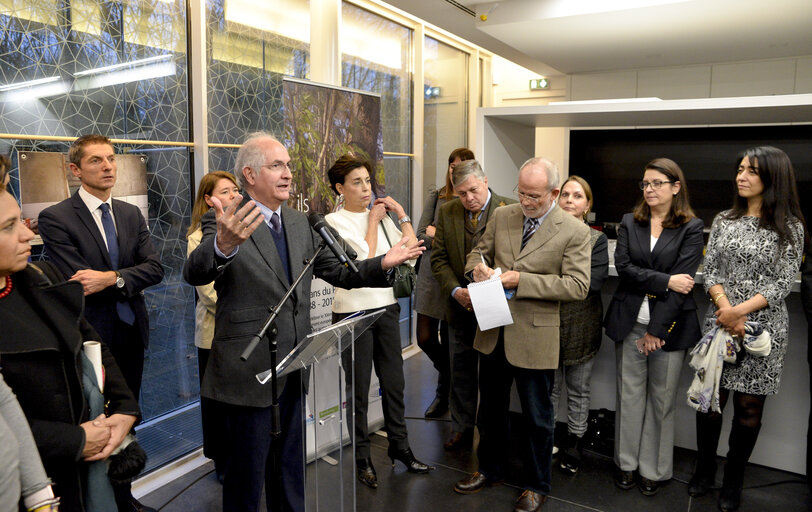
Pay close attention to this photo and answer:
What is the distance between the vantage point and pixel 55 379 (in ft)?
5.34

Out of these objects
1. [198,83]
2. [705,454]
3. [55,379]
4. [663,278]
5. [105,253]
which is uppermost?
[198,83]

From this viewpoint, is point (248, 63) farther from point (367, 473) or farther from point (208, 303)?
point (367, 473)

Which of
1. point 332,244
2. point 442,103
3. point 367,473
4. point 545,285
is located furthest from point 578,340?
point 442,103

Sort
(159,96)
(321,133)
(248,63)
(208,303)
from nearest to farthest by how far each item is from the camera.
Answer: (208,303), (159,96), (321,133), (248,63)

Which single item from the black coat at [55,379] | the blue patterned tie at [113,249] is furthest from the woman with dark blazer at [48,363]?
the blue patterned tie at [113,249]

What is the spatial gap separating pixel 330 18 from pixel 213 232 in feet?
9.63

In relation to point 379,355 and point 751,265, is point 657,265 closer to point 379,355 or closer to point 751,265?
point 751,265

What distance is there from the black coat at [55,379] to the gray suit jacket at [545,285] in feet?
6.30

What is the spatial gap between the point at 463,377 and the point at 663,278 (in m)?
1.31

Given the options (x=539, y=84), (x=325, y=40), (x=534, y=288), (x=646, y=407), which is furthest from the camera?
(x=539, y=84)

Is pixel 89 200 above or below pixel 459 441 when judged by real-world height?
above

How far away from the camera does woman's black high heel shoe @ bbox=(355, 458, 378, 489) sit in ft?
10.9

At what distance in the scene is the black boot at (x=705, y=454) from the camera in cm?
316

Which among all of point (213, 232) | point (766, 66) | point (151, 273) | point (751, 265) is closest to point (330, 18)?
point (151, 273)
